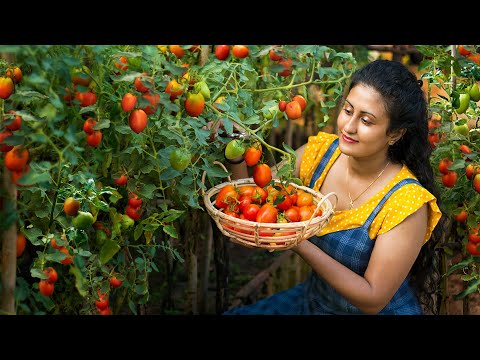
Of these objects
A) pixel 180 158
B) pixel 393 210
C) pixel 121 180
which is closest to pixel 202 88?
pixel 180 158

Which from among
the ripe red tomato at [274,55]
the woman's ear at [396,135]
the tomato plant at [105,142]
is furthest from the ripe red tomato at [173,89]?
the woman's ear at [396,135]

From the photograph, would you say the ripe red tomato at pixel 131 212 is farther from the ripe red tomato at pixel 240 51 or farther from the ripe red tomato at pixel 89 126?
the ripe red tomato at pixel 240 51

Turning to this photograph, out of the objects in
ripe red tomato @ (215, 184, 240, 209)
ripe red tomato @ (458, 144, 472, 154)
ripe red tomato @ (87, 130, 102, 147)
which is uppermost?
ripe red tomato @ (87, 130, 102, 147)

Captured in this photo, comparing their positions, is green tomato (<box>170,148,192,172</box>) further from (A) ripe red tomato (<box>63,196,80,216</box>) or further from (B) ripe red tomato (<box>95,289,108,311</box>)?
(B) ripe red tomato (<box>95,289,108,311</box>)

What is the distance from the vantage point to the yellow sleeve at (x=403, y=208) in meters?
1.75

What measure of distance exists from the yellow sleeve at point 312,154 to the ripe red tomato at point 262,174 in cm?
40

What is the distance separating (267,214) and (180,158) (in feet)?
0.72

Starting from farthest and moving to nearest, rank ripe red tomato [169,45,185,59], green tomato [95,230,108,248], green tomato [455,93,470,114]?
green tomato [455,93,470,114] → ripe red tomato [169,45,185,59] → green tomato [95,230,108,248]

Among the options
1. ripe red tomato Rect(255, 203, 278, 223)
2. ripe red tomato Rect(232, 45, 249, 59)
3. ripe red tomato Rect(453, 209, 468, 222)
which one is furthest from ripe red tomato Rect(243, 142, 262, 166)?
ripe red tomato Rect(453, 209, 468, 222)

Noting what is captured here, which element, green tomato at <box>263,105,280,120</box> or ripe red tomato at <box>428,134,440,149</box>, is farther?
ripe red tomato at <box>428,134,440,149</box>

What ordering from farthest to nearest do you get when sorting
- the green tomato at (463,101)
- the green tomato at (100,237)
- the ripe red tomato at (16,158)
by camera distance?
the green tomato at (463,101) < the green tomato at (100,237) < the ripe red tomato at (16,158)

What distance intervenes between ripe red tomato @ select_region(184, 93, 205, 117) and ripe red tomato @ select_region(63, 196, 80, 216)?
0.31 m

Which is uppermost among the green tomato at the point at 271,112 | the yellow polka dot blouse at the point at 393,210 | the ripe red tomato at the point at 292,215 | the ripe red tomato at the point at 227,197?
the green tomato at the point at 271,112

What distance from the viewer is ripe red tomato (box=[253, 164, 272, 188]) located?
161 cm
